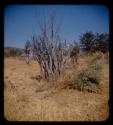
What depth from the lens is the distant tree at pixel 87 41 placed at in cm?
387

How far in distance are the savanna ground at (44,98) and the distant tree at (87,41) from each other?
192 mm

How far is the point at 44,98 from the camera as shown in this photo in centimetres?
407

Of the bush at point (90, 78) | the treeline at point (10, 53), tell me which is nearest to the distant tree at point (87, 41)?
the bush at point (90, 78)

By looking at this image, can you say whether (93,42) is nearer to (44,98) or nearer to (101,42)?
(101,42)

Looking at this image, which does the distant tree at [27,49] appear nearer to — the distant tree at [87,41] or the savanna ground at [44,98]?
the savanna ground at [44,98]

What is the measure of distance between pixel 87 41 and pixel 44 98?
908 millimetres

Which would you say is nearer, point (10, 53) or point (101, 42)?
point (10, 53)

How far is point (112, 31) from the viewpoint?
3.33 metres

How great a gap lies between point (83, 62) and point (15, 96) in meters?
1.13

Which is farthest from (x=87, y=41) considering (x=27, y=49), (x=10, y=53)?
(x=10, y=53)

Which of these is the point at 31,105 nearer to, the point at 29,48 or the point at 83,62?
the point at 29,48

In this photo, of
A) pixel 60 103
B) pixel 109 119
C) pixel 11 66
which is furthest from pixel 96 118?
pixel 11 66

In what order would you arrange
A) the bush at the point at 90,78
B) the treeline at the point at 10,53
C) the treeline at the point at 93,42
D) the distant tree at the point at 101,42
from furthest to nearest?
the bush at the point at 90,78 → the treeline at the point at 93,42 → the distant tree at the point at 101,42 → the treeline at the point at 10,53

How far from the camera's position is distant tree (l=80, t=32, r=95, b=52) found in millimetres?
3873
